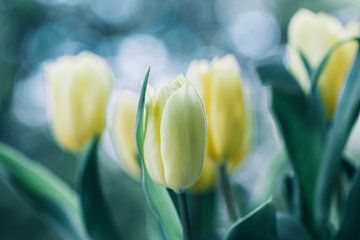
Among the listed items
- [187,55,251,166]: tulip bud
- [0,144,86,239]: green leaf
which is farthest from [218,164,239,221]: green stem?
[0,144,86,239]: green leaf

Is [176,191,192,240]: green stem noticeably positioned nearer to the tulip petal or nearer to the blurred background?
the tulip petal

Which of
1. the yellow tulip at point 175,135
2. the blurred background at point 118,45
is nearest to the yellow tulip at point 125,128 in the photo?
the yellow tulip at point 175,135

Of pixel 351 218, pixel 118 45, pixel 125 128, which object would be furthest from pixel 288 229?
pixel 118 45

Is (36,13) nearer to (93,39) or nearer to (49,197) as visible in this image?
(93,39)

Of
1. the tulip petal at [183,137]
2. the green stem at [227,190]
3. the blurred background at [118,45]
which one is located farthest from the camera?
the blurred background at [118,45]

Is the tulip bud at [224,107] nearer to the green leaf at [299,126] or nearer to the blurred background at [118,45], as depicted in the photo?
the green leaf at [299,126]

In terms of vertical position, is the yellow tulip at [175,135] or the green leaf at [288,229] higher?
the yellow tulip at [175,135]
